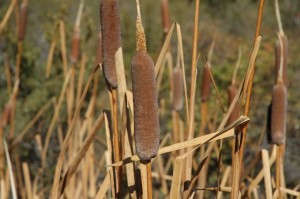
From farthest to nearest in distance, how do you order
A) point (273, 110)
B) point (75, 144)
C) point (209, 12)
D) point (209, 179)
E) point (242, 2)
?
point (242, 2) < point (209, 12) < point (209, 179) < point (75, 144) < point (273, 110)

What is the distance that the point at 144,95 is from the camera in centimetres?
78

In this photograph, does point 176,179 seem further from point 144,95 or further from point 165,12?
point 165,12

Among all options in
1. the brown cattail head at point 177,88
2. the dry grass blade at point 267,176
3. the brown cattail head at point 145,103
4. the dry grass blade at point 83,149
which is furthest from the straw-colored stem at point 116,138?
the brown cattail head at point 177,88

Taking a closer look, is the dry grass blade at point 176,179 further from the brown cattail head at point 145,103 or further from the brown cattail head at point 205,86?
the brown cattail head at point 205,86

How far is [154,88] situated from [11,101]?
970 millimetres

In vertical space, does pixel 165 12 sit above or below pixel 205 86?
above

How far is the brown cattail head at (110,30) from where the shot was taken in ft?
3.08

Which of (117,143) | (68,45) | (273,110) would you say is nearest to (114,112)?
(117,143)

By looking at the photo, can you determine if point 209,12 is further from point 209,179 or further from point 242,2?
point 209,179

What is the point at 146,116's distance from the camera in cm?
79

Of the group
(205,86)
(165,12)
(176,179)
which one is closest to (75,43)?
(165,12)

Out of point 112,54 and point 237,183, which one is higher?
point 112,54

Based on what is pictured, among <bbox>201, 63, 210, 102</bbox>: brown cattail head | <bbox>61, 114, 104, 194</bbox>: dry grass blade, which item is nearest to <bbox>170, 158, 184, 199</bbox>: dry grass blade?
<bbox>61, 114, 104, 194</bbox>: dry grass blade

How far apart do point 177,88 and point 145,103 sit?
0.86 metres
